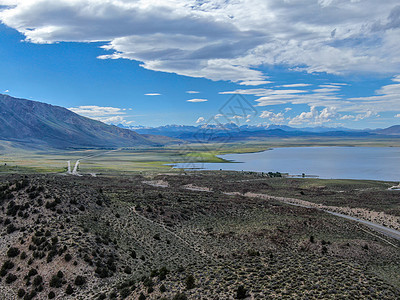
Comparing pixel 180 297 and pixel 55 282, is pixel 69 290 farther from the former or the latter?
pixel 180 297

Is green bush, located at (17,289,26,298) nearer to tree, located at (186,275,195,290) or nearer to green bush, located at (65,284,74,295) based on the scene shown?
green bush, located at (65,284,74,295)

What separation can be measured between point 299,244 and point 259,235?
12.4ft

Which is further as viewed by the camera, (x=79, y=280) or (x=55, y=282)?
(x=79, y=280)

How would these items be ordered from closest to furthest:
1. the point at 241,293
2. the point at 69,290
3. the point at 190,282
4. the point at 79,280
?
the point at 241,293 → the point at 190,282 → the point at 69,290 → the point at 79,280

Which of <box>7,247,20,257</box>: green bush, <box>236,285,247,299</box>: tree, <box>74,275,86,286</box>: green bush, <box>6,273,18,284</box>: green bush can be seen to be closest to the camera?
<box>236,285,247,299</box>: tree

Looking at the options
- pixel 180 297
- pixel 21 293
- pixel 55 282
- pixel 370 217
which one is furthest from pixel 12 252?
pixel 370 217

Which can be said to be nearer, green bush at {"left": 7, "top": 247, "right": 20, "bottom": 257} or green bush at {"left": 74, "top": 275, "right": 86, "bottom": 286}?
green bush at {"left": 74, "top": 275, "right": 86, "bottom": 286}

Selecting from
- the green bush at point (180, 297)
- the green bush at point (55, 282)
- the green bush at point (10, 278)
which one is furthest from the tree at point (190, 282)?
the green bush at point (10, 278)

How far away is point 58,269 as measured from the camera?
21.4m

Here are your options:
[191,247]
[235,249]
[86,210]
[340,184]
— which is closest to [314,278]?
[235,249]

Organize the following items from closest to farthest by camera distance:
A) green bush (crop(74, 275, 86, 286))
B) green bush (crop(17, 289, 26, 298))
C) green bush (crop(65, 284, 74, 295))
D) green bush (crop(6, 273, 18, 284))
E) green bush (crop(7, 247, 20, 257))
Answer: green bush (crop(65, 284, 74, 295))
green bush (crop(17, 289, 26, 298))
green bush (crop(74, 275, 86, 286))
green bush (crop(6, 273, 18, 284))
green bush (crop(7, 247, 20, 257))

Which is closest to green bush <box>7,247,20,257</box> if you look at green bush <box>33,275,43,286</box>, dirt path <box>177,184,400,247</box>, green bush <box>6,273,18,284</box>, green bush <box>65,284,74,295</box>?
green bush <box>6,273,18,284</box>

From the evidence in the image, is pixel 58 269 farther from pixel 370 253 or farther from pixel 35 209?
pixel 370 253

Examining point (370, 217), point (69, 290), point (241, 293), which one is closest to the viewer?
point (241, 293)
